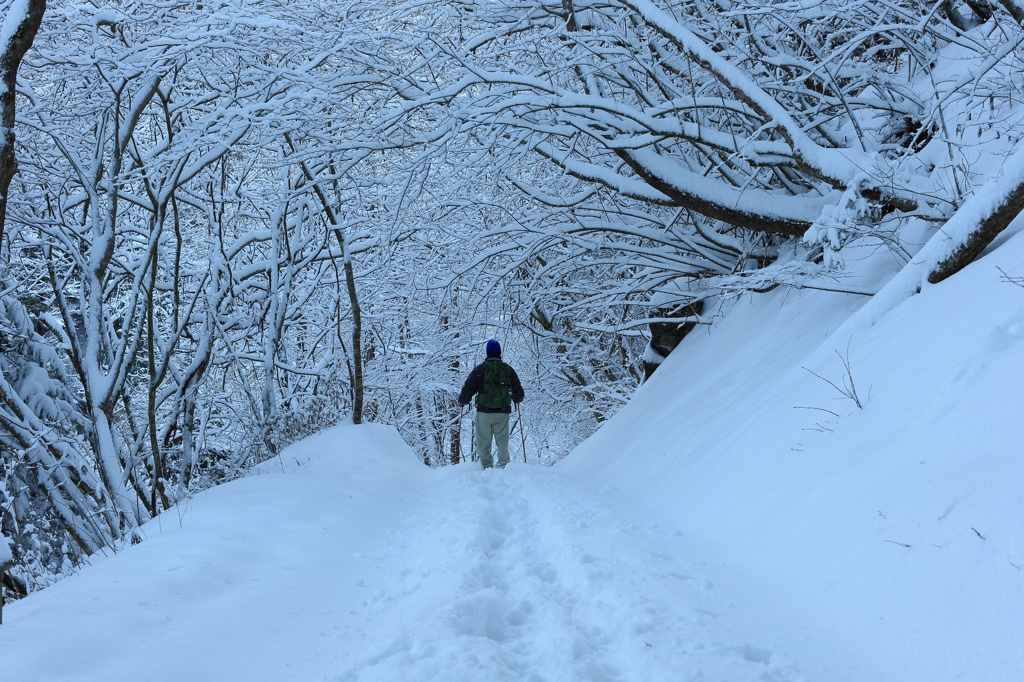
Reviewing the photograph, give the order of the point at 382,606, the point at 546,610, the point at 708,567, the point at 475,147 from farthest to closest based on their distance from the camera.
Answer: the point at 475,147 < the point at 708,567 < the point at 382,606 < the point at 546,610

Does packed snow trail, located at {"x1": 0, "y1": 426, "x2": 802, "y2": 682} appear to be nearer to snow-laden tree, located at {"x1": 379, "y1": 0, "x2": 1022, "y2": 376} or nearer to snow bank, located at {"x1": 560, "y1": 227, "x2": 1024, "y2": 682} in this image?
snow bank, located at {"x1": 560, "y1": 227, "x2": 1024, "y2": 682}

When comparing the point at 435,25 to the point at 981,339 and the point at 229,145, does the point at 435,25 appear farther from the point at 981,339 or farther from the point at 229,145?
the point at 981,339

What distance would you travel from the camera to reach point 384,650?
10.9 feet

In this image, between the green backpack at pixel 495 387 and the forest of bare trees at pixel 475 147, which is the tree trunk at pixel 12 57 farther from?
the green backpack at pixel 495 387

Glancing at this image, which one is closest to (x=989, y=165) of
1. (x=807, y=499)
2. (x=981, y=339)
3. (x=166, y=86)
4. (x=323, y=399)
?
(x=981, y=339)

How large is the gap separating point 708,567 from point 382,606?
74.7 inches

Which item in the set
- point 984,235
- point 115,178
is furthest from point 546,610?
point 115,178

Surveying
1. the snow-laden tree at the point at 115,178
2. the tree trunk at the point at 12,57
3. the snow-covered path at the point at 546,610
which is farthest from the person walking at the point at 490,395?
the tree trunk at the point at 12,57

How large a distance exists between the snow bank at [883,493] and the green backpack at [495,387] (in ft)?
16.8

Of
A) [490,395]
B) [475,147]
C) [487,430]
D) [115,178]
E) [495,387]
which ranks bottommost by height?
[487,430]

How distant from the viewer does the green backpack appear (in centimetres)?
1145

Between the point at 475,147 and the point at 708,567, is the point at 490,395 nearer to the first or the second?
the point at 475,147

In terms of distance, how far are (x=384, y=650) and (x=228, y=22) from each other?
674cm

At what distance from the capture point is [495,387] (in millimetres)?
11453
